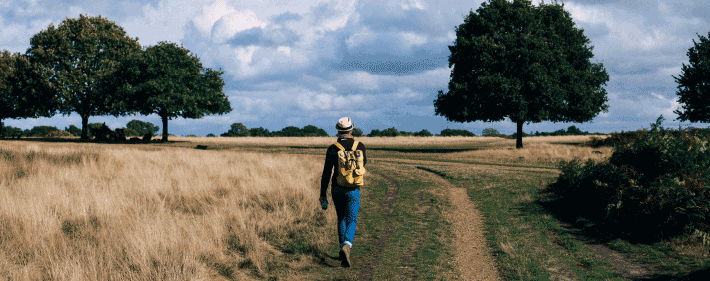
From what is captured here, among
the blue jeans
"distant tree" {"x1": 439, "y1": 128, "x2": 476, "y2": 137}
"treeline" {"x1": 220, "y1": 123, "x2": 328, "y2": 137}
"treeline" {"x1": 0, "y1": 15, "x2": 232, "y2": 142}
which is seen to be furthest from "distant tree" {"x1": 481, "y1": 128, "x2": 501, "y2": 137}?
the blue jeans

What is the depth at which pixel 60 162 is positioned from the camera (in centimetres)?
1653

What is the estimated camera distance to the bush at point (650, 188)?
8.62m

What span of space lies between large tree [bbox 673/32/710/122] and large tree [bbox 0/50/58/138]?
209 ft

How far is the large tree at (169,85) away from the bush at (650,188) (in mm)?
40422

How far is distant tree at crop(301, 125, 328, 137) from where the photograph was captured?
356ft

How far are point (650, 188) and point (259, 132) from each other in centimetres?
9830

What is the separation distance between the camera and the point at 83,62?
151 ft

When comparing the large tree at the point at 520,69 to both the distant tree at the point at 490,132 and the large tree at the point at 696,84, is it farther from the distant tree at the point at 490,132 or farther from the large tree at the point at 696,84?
the distant tree at the point at 490,132

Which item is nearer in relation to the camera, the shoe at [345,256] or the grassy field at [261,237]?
the grassy field at [261,237]

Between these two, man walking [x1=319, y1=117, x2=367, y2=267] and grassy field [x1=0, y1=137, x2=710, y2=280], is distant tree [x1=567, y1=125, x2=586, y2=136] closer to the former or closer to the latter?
grassy field [x1=0, y1=137, x2=710, y2=280]

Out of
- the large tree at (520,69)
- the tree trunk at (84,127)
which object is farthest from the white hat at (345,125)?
the tree trunk at (84,127)

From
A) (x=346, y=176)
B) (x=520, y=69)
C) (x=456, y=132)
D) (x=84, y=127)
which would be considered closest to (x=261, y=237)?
(x=346, y=176)

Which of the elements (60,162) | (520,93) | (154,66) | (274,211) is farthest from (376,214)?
(154,66)

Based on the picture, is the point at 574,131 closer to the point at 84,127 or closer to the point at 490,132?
the point at 490,132
